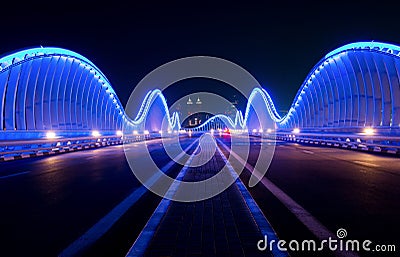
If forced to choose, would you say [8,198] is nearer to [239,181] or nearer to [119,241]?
[119,241]

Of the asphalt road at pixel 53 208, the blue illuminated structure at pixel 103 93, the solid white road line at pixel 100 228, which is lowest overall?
the asphalt road at pixel 53 208

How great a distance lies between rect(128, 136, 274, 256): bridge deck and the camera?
3637 millimetres

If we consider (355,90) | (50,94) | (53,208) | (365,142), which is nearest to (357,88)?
(355,90)

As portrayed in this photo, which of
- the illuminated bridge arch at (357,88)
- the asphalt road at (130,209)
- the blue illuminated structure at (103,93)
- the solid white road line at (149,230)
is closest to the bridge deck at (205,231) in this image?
the solid white road line at (149,230)

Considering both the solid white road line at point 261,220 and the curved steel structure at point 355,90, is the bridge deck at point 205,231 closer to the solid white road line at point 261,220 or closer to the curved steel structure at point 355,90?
the solid white road line at point 261,220

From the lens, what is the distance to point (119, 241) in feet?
13.0

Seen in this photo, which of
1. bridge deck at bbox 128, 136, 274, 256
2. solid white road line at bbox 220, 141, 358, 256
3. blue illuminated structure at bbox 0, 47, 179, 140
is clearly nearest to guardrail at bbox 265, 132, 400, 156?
solid white road line at bbox 220, 141, 358, 256

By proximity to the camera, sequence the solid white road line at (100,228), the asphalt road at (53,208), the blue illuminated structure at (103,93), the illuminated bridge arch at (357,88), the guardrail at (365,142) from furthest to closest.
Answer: the illuminated bridge arch at (357,88)
the blue illuminated structure at (103,93)
the guardrail at (365,142)
the asphalt road at (53,208)
the solid white road line at (100,228)

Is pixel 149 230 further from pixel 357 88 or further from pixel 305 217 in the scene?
pixel 357 88

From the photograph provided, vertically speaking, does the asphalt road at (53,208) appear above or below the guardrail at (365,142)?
below

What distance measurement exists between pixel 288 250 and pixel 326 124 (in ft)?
137

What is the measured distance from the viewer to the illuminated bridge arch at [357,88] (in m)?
27.2

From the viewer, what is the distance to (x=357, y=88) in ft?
109

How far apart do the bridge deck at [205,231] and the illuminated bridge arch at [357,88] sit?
70.6 feet
